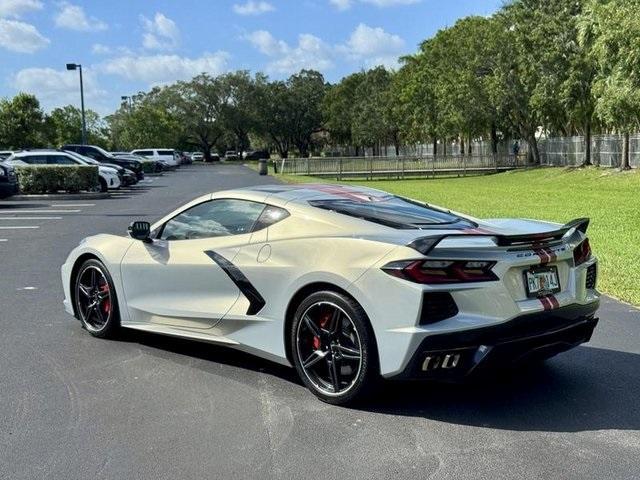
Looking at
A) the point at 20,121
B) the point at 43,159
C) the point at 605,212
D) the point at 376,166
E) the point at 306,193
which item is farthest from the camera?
the point at 20,121

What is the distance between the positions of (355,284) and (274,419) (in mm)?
967

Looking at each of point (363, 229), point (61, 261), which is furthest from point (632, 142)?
point (363, 229)

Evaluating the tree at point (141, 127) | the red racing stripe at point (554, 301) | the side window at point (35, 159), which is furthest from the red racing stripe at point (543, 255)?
the tree at point (141, 127)

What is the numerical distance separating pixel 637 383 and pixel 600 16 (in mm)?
27300

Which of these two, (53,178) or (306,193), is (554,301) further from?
(53,178)

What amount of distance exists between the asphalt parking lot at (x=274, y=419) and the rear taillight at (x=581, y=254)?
0.88m

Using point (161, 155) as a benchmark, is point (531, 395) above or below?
below

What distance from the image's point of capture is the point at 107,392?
4789 millimetres

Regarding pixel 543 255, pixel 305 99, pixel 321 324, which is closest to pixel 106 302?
pixel 321 324

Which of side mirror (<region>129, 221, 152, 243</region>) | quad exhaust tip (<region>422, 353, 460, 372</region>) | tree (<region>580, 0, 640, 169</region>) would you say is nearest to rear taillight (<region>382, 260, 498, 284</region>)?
quad exhaust tip (<region>422, 353, 460, 372</region>)

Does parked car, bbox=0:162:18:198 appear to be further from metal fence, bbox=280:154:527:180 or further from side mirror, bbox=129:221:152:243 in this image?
metal fence, bbox=280:154:527:180

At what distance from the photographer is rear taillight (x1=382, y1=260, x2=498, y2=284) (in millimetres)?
4016

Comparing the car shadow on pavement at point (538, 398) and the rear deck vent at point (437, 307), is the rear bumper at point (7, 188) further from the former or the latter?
the rear deck vent at point (437, 307)

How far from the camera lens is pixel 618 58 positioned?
93.2 ft
